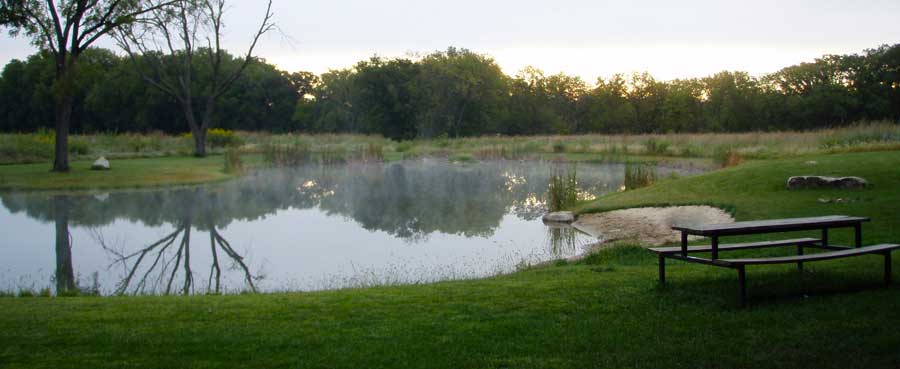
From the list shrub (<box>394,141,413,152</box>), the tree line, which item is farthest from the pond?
the tree line

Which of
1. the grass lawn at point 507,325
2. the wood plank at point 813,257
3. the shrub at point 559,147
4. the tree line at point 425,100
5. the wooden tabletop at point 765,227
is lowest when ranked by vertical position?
the grass lawn at point 507,325

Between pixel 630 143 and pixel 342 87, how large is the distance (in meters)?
38.6

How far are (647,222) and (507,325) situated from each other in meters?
7.71

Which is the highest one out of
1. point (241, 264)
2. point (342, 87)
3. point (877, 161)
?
point (342, 87)

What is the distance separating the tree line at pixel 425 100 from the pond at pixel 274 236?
32.2 m

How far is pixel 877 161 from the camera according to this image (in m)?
14.3

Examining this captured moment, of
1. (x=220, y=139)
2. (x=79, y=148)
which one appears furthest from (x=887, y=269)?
(x=220, y=139)

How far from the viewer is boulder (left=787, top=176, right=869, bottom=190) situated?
40.3 ft

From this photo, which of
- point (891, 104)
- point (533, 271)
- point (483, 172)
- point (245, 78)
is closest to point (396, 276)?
point (533, 271)

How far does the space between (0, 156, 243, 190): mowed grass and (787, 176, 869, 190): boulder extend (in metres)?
17.2

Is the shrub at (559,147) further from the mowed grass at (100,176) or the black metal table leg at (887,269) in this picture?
the black metal table leg at (887,269)

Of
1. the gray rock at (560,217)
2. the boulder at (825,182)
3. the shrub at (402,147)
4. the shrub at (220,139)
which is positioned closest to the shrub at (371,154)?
the shrub at (402,147)

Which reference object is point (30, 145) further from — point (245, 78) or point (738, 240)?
point (245, 78)

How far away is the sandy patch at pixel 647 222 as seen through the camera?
11.2m
